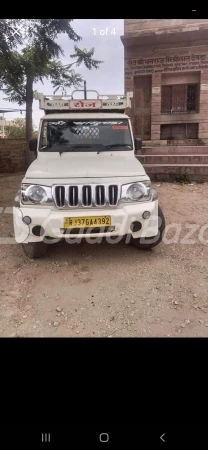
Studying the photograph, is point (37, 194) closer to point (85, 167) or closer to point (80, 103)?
point (85, 167)

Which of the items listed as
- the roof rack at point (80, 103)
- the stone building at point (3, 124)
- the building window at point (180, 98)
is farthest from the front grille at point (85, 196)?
the building window at point (180, 98)

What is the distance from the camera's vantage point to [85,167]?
3.32 metres

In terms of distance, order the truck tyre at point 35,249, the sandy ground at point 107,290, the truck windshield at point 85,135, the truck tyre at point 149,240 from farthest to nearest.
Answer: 1. the truck windshield at point 85,135
2. the truck tyre at point 149,240
3. the truck tyre at point 35,249
4. the sandy ground at point 107,290

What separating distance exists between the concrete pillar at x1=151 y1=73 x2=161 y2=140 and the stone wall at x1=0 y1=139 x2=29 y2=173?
593cm

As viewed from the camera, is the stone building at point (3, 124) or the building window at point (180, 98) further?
the building window at point (180, 98)

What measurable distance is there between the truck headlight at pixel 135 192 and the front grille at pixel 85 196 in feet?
0.29

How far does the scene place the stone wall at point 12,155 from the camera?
985 cm

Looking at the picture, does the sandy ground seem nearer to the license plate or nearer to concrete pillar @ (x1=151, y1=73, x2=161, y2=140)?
the license plate

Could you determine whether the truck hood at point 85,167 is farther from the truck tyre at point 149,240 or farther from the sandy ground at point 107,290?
the sandy ground at point 107,290

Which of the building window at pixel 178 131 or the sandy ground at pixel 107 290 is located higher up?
the building window at pixel 178 131
